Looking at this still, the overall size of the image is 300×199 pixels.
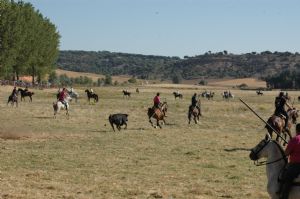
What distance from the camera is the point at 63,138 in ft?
85.8

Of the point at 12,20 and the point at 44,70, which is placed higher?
the point at 12,20

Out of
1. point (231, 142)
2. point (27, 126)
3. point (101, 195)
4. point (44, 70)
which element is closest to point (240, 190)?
point (101, 195)

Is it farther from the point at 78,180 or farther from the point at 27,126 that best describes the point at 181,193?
the point at 27,126

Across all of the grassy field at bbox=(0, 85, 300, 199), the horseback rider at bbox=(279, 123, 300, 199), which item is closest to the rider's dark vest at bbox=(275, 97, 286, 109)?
the grassy field at bbox=(0, 85, 300, 199)

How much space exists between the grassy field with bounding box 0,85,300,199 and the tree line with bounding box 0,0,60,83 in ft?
137

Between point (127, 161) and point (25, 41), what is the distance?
2708 inches

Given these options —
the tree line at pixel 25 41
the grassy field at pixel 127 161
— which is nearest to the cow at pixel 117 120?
the grassy field at pixel 127 161

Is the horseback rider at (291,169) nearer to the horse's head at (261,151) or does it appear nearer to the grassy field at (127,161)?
the horse's head at (261,151)

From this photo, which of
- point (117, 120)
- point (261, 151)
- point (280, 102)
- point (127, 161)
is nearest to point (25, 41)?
point (117, 120)

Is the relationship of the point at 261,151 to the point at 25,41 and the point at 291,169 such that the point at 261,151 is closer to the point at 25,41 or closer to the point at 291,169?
the point at 291,169

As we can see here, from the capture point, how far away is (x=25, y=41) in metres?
84.7

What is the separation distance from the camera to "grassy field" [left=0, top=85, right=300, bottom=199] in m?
14.8

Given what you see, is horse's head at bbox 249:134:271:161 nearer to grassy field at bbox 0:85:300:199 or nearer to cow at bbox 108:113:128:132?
grassy field at bbox 0:85:300:199

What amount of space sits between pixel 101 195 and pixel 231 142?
1261 cm
